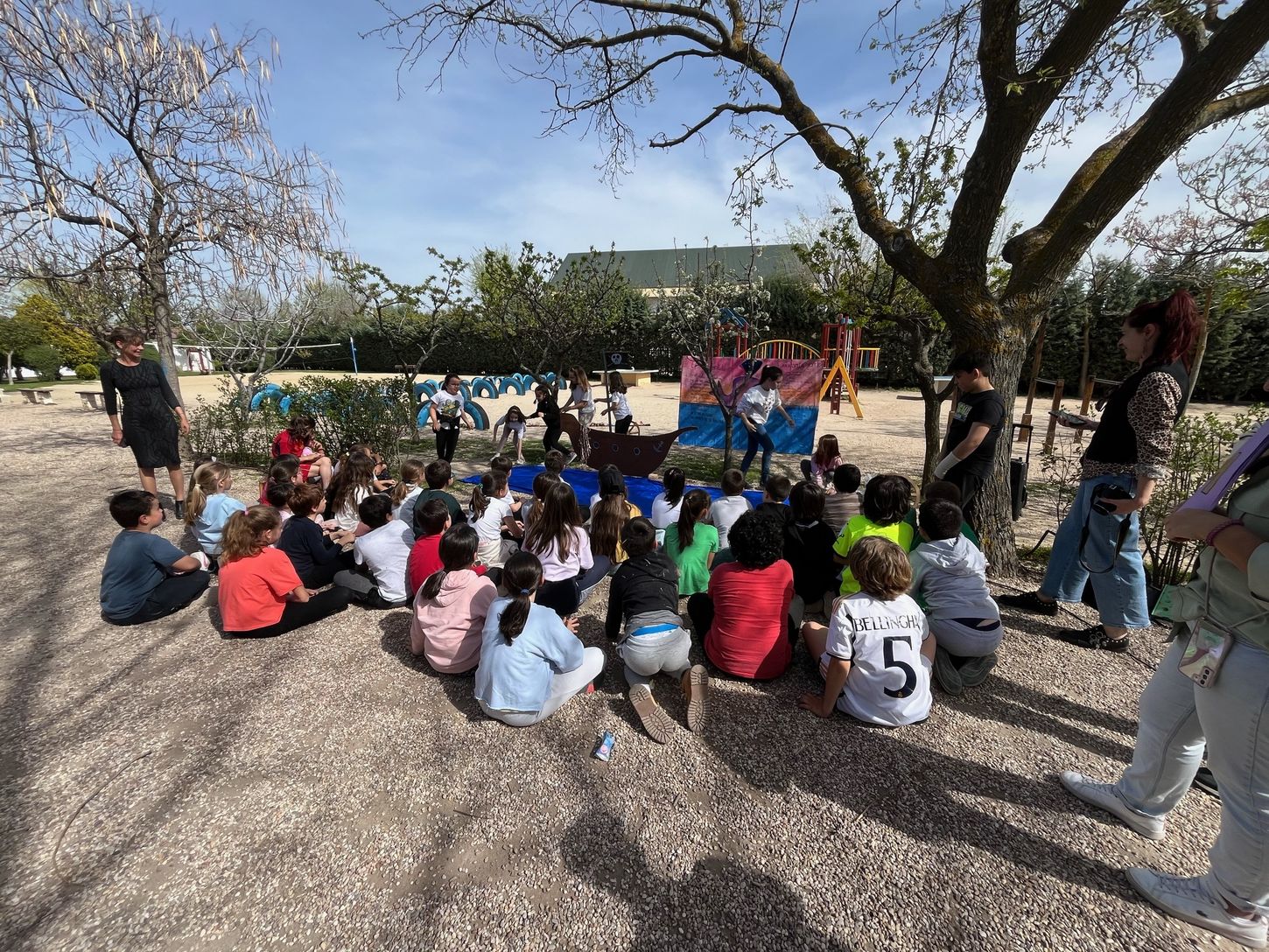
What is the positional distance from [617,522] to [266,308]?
9.56m

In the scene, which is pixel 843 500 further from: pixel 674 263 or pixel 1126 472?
pixel 674 263

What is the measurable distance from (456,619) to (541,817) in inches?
48.6

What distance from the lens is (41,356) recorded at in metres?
24.5

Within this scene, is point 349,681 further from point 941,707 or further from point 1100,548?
point 1100,548

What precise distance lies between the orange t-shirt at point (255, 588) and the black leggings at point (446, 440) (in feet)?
15.3

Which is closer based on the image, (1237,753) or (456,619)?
(1237,753)

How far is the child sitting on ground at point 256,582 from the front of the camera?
3432mm

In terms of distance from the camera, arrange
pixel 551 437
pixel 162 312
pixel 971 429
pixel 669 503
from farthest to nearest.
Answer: pixel 551 437
pixel 162 312
pixel 669 503
pixel 971 429

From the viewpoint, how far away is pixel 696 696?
280cm

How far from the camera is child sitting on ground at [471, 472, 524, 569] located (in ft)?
14.2

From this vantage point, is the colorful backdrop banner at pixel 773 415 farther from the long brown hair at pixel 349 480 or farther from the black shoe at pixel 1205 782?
the black shoe at pixel 1205 782

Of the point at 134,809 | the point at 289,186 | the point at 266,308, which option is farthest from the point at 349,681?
the point at 266,308

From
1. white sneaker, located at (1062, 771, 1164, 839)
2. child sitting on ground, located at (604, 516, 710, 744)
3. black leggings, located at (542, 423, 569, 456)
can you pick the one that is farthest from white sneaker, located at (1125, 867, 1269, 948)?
black leggings, located at (542, 423, 569, 456)

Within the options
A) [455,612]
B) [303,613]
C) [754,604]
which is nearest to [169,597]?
[303,613]
